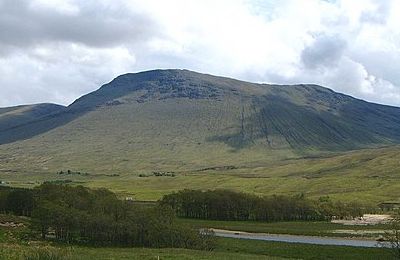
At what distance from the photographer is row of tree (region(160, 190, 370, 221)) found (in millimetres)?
149250

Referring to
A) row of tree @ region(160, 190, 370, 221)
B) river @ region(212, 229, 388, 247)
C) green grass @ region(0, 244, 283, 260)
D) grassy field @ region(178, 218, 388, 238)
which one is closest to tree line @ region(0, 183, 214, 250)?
green grass @ region(0, 244, 283, 260)

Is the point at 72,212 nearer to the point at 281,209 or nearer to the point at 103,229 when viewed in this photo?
the point at 103,229

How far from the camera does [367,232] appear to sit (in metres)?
118

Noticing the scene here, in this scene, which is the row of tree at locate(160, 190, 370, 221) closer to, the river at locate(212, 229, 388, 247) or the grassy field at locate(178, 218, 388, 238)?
the grassy field at locate(178, 218, 388, 238)

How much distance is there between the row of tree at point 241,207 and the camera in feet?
490

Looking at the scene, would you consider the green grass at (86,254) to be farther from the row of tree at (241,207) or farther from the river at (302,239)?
the row of tree at (241,207)

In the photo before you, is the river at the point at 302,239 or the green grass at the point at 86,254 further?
the river at the point at 302,239

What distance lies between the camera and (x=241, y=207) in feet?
488

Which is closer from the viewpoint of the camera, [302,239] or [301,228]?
[302,239]

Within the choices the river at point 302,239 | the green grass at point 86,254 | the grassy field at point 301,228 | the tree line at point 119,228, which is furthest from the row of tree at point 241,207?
the green grass at point 86,254

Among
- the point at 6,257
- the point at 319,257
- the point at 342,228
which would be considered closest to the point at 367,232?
the point at 342,228

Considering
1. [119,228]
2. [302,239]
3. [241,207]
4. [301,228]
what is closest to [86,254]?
[119,228]

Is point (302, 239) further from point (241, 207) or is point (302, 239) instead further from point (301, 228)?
point (241, 207)

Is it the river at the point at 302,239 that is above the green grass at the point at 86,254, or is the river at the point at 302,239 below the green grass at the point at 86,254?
below
